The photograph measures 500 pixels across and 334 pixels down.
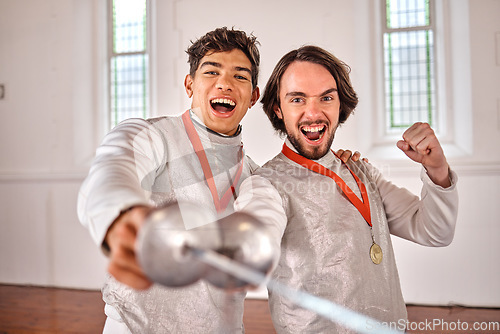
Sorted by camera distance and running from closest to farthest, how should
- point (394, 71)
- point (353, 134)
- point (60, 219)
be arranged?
point (353, 134) < point (394, 71) < point (60, 219)

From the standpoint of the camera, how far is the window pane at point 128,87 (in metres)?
3.25

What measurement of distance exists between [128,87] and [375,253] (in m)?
2.98

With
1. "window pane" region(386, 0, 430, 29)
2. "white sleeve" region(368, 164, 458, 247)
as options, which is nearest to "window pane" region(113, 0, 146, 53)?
"window pane" region(386, 0, 430, 29)

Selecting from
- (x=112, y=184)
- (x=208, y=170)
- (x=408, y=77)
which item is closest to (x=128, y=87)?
(x=408, y=77)

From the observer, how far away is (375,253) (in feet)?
2.52

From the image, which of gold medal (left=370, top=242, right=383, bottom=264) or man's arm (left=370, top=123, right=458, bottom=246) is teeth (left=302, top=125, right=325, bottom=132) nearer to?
man's arm (left=370, top=123, right=458, bottom=246)

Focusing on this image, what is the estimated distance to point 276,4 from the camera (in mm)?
2645

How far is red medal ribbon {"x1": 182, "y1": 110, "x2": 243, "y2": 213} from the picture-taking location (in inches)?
26.2

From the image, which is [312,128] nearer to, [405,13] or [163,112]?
[163,112]

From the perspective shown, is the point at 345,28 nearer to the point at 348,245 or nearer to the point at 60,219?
the point at 348,245

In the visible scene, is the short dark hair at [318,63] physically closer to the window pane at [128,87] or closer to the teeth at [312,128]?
the teeth at [312,128]

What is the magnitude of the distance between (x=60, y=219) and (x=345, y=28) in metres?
2.61

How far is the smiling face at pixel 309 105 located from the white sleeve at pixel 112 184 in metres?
0.34

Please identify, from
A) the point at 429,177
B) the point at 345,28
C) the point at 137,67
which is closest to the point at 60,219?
the point at 137,67
